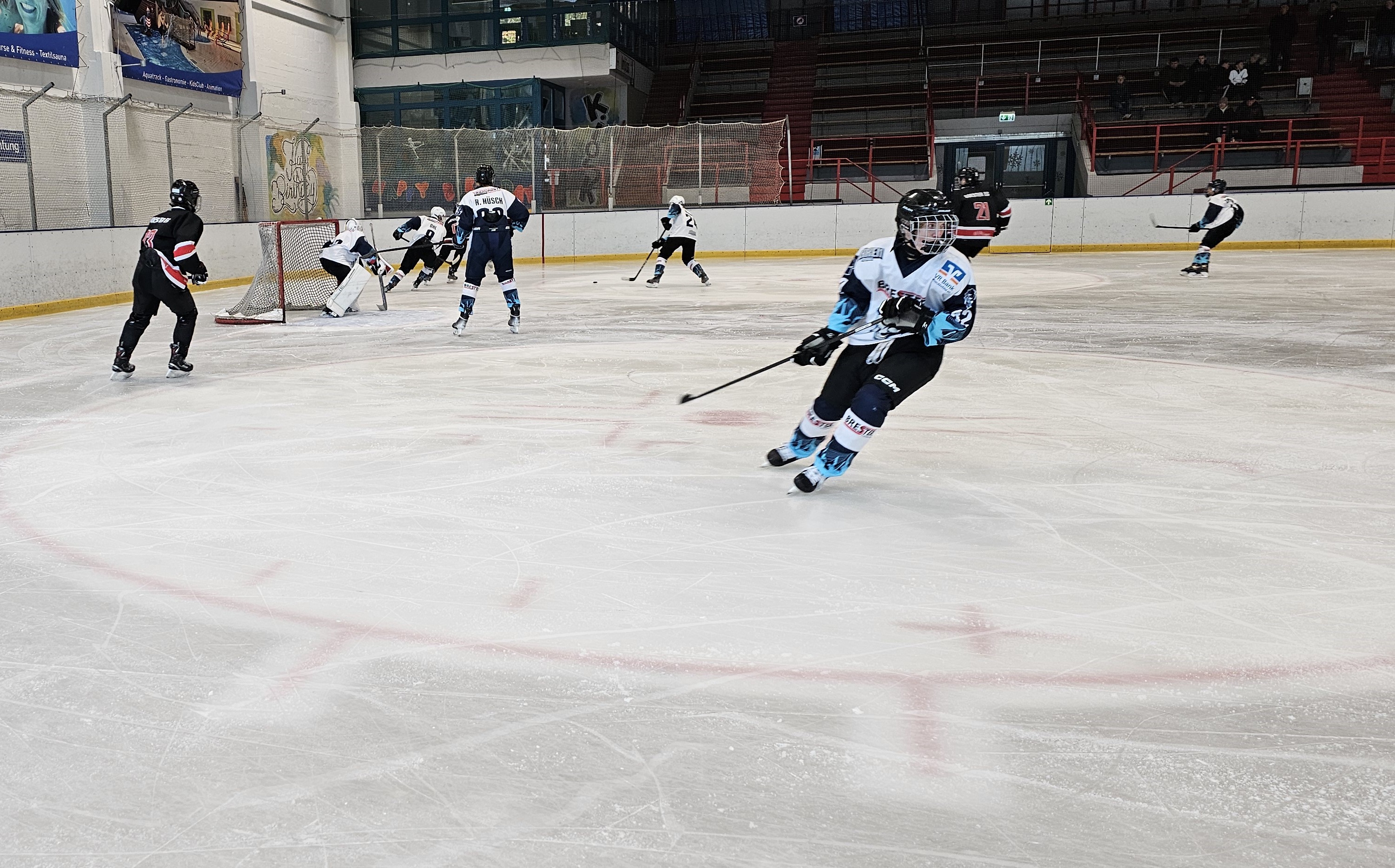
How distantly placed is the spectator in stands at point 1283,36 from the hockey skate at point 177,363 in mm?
22351

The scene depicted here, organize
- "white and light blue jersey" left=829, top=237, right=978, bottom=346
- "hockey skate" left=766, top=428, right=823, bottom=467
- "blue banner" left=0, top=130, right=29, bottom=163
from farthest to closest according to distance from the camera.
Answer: "blue banner" left=0, top=130, right=29, bottom=163 < "hockey skate" left=766, top=428, right=823, bottom=467 < "white and light blue jersey" left=829, top=237, right=978, bottom=346

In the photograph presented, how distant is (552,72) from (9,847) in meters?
22.0

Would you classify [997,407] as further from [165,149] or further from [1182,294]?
[165,149]

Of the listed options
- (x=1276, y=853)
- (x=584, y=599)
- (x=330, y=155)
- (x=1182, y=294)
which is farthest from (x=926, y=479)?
(x=330, y=155)

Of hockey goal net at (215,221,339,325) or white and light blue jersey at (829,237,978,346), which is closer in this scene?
white and light blue jersey at (829,237,978,346)

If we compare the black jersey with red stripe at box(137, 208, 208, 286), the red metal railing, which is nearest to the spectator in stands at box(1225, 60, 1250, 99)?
the red metal railing

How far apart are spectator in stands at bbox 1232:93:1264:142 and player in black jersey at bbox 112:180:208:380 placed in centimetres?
1951

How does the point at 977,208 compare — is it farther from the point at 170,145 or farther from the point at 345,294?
the point at 170,145

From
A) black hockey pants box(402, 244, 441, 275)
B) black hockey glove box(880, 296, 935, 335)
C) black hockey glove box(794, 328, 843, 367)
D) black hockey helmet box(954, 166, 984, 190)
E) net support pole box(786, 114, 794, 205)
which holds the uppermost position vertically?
net support pole box(786, 114, 794, 205)

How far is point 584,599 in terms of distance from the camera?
9.87 feet

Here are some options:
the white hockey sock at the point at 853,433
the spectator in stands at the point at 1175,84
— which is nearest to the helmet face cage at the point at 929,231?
the white hockey sock at the point at 853,433

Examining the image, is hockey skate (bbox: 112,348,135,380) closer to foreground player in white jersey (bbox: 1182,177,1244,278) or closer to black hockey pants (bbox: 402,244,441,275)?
black hockey pants (bbox: 402,244,441,275)

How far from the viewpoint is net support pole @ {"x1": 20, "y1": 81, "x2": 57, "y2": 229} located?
38.0ft

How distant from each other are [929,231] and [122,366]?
5.51m
